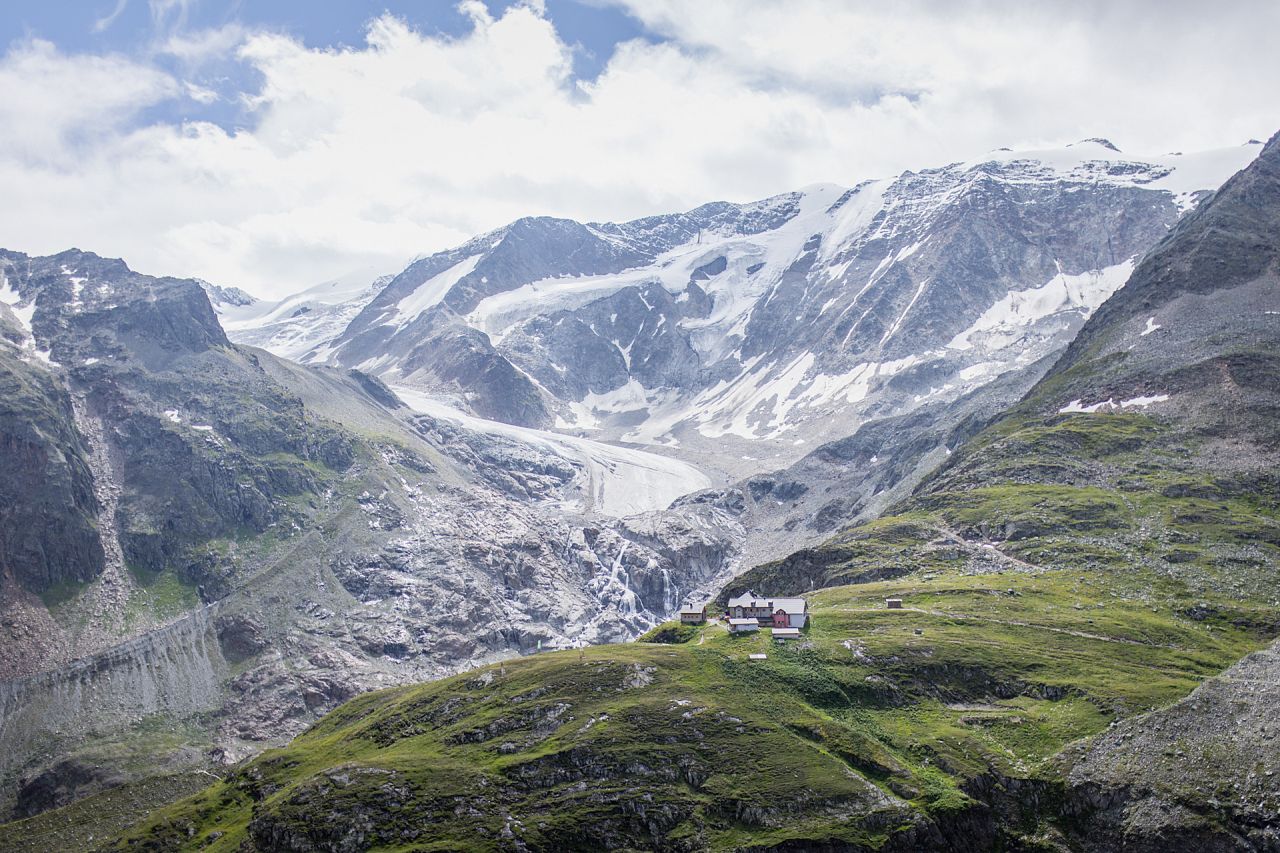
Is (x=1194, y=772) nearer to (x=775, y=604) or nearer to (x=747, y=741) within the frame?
(x=747, y=741)

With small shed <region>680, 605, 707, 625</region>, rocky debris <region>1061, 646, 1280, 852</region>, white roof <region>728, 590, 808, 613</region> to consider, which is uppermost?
white roof <region>728, 590, 808, 613</region>

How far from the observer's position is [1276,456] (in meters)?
190

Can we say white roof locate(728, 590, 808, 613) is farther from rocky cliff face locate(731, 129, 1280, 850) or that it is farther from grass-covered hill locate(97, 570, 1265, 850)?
rocky cliff face locate(731, 129, 1280, 850)

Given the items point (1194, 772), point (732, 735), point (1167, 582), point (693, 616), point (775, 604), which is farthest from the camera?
point (693, 616)

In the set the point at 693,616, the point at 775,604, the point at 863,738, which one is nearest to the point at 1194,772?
the point at 863,738

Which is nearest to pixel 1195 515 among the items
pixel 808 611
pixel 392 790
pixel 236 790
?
pixel 808 611

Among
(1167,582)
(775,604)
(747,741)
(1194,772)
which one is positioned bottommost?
(1194,772)

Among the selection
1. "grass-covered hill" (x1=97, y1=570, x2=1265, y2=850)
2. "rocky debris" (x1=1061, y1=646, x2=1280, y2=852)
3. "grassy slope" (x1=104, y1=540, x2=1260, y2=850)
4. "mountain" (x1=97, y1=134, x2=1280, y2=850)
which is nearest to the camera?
"rocky debris" (x1=1061, y1=646, x2=1280, y2=852)

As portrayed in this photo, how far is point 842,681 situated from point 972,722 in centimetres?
1567

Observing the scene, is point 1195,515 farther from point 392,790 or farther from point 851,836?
point 392,790

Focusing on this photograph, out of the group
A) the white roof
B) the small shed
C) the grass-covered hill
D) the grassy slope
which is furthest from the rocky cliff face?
the small shed

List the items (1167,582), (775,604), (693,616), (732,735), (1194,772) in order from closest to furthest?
(1194,772) < (732,735) < (775,604) < (1167,582) < (693,616)

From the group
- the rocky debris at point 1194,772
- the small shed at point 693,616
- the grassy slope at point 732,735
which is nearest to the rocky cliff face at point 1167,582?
the rocky debris at point 1194,772

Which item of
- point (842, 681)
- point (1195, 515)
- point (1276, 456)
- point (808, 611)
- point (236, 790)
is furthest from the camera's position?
point (1276, 456)
